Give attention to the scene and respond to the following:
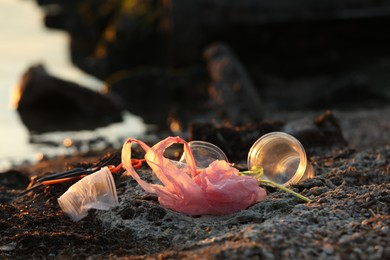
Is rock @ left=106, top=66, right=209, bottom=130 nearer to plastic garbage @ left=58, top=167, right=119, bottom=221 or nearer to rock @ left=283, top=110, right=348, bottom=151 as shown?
rock @ left=283, top=110, right=348, bottom=151

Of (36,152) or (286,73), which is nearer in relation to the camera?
(36,152)

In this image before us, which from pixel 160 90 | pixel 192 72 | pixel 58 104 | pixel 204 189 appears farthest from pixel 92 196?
pixel 192 72

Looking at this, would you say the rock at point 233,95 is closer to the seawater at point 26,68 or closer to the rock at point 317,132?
the seawater at point 26,68

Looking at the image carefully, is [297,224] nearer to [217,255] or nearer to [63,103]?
[217,255]

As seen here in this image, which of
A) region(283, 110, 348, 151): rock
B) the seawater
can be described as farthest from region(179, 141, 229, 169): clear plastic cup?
the seawater

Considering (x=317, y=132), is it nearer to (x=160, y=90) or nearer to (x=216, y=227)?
(x=216, y=227)

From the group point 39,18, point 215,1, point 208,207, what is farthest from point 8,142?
point 39,18
